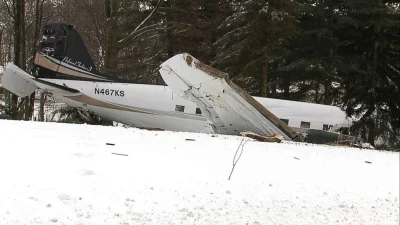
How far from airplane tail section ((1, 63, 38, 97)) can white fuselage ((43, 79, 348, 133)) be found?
72 cm

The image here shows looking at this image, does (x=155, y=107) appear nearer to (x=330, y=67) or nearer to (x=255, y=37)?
(x=255, y=37)

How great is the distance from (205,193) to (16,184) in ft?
6.43

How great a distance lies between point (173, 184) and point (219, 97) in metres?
5.23

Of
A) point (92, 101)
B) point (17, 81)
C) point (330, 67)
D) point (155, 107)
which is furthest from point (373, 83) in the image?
point (17, 81)

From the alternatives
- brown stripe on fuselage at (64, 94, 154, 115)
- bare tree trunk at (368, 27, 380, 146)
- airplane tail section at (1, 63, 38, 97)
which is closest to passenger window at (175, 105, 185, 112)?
brown stripe on fuselage at (64, 94, 154, 115)

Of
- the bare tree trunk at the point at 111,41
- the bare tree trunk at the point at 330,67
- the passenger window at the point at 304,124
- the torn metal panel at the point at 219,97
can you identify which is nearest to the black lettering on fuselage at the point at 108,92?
the torn metal panel at the point at 219,97

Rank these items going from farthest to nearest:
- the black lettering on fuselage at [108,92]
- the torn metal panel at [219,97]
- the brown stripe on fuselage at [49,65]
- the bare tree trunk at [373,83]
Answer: the bare tree trunk at [373,83], the brown stripe on fuselage at [49,65], the black lettering on fuselage at [108,92], the torn metal panel at [219,97]

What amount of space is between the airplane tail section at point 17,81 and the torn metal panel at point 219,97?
6.06 m

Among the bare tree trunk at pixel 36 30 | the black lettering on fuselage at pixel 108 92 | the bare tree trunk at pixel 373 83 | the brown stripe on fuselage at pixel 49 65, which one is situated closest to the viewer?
the black lettering on fuselage at pixel 108 92

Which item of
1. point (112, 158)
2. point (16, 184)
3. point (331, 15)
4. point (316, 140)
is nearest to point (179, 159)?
point (112, 158)

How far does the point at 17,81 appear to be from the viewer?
500 inches

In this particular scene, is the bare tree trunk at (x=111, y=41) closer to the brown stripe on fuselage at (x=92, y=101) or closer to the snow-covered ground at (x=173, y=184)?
the brown stripe on fuselage at (x=92, y=101)

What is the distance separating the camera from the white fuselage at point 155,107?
498 inches

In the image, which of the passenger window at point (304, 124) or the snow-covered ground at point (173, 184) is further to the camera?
the passenger window at point (304, 124)
